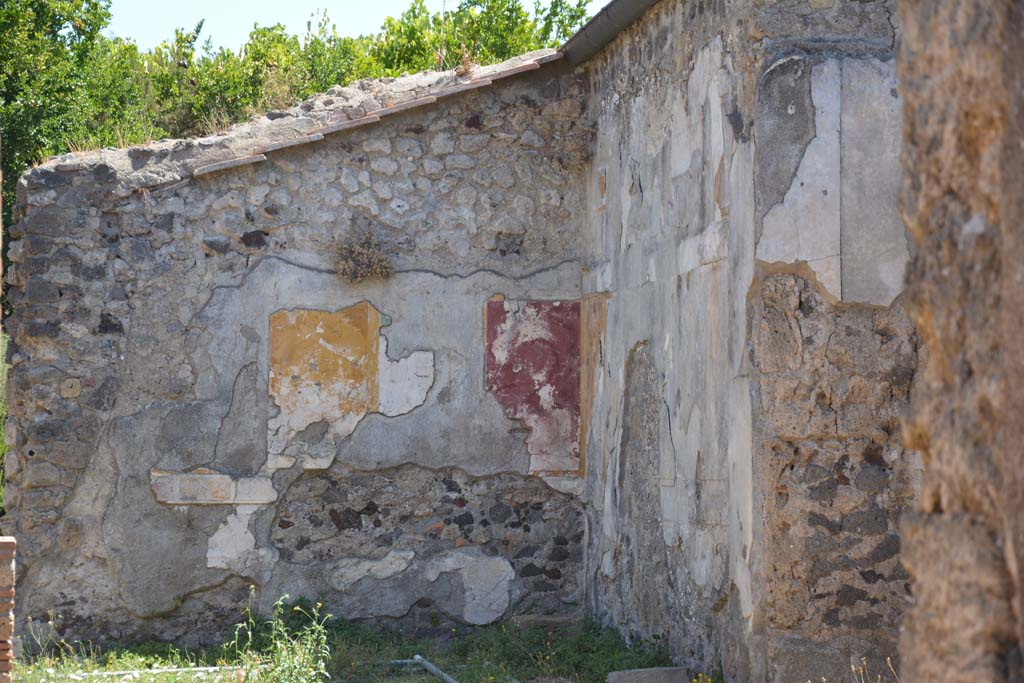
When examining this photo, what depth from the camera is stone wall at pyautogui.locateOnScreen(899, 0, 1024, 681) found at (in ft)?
7.91

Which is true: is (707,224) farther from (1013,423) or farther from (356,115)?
(1013,423)

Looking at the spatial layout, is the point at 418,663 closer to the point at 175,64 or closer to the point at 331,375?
the point at 331,375

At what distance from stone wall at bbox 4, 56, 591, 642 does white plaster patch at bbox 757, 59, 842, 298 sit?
2991mm

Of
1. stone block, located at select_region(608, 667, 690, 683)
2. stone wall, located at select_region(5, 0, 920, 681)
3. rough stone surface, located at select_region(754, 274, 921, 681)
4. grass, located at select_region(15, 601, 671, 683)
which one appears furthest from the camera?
stone wall, located at select_region(5, 0, 920, 681)

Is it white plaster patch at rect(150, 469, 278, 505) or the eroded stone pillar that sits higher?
white plaster patch at rect(150, 469, 278, 505)

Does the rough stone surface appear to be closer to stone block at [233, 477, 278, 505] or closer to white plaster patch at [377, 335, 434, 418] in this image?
white plaster patch at [377, 335, 434, 418]

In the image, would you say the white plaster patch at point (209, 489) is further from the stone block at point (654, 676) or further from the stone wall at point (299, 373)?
the stone block at point (654, 676)

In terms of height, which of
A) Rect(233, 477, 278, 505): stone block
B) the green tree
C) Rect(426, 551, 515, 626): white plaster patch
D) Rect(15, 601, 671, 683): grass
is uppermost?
the green tree

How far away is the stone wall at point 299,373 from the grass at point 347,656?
183 millimetres

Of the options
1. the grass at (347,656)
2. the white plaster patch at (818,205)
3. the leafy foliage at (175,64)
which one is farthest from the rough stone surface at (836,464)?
A: the leafy foliage at (175,64)

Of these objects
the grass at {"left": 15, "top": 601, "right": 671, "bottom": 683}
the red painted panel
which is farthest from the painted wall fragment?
the grass at {"left": 15, "top": 601, "right": 671, "bottom": 683}

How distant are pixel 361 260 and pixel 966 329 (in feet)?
17.6

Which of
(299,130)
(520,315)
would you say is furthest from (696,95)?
(299,130)

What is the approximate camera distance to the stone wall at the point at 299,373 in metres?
7.21
